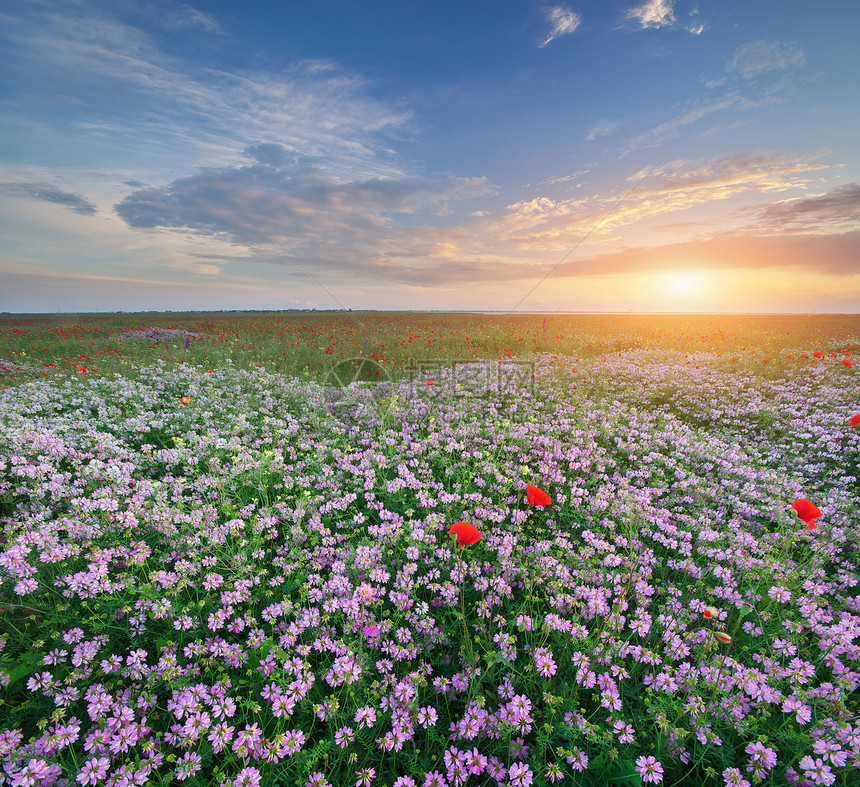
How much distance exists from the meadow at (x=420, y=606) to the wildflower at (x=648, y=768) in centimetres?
2

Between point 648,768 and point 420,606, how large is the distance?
5.39 feet

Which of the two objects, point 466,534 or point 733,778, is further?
point 466,534

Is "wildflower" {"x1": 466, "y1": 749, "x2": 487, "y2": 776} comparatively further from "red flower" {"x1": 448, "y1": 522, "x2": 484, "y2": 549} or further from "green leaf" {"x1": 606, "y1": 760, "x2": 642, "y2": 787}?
"red flower" {"x1": 448, "y1": 522, "x2": 484, "y2": 549}

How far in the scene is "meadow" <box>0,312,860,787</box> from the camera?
226 centimetres

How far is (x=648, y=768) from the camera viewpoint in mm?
2092

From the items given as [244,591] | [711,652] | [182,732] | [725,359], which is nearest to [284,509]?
[244,591]

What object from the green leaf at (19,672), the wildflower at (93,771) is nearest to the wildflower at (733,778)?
the wildflower at (93,771)

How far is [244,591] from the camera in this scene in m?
3.04

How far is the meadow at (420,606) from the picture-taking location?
226 cm

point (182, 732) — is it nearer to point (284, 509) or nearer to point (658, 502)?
point (284, 509)

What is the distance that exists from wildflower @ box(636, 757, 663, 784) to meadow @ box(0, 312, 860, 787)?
16 mm

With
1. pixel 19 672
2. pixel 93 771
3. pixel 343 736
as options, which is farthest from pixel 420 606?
pixel 19 672

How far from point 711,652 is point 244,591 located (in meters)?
3.73

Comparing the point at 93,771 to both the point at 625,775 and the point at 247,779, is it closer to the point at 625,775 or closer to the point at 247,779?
the point at 247,779
